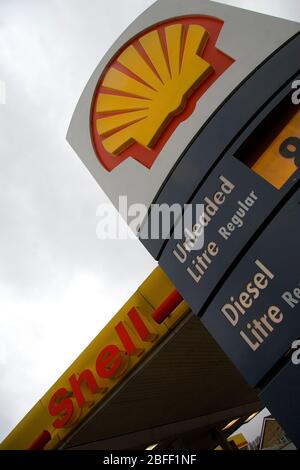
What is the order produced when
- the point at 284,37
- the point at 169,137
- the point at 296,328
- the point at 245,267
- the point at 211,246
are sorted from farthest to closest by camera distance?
the point at 169,137 → the point at 284,37 → the point at 211,246 → the point at 245,267 → the point at 296,328

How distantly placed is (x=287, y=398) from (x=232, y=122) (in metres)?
3.16

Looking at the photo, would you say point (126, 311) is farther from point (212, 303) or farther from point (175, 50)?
point (175, 50)

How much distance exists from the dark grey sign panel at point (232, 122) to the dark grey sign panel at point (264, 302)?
1.20 m

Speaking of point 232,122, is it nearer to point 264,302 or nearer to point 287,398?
point 264,302

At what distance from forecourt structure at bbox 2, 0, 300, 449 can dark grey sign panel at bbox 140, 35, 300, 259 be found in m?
0.02

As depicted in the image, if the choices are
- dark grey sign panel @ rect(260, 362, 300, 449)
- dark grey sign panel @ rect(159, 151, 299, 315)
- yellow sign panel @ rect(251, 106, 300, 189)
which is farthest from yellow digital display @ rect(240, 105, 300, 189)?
dark grey sign panel @ rect(260, 362, 300, 449)

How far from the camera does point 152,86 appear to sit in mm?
5758

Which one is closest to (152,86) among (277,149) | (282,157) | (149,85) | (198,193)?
(149,85)

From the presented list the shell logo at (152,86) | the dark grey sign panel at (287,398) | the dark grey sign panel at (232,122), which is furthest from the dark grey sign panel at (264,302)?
the shell logo at (152,86)

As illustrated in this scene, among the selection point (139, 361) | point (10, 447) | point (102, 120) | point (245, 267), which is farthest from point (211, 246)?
point (10, 447)

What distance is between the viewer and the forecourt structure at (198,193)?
3.48 m

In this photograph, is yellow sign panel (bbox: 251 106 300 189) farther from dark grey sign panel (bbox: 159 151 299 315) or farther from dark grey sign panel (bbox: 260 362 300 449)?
dark grey sign panel (bbox: 260 362 300 449)
